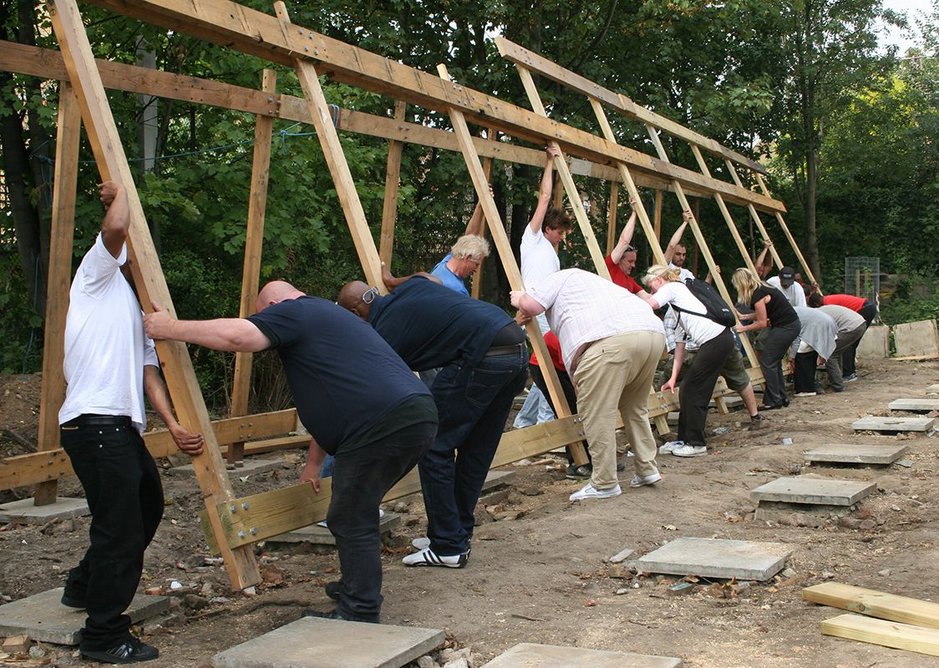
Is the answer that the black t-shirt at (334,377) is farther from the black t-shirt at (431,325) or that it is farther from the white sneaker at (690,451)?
the white sneaker at (690,451)

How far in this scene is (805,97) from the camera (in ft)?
78.1

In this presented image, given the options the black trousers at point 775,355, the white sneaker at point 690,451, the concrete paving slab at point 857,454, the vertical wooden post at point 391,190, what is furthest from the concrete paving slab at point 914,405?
the vertical wooden post at point 391,190

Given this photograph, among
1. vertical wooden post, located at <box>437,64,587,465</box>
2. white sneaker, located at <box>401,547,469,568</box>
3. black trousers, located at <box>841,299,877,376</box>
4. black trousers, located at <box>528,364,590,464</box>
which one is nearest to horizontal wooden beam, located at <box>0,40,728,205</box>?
vertical wooden post, located at <box>437,64,587,465</box>

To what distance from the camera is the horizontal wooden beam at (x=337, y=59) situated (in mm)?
5043

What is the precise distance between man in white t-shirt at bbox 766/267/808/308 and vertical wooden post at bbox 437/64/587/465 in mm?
7000

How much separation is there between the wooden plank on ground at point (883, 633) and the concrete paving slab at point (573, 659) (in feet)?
2.47

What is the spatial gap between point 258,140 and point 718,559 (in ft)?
14.4

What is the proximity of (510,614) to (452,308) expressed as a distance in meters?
1.55

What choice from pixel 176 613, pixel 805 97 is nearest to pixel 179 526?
pixel 176 613

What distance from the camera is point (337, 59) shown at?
6.11 meters

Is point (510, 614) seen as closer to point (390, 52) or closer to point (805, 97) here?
point (390, 52)

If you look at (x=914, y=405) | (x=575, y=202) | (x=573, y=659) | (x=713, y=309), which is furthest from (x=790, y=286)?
(x=573, y=659)

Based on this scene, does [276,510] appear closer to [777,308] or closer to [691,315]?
[691,315]

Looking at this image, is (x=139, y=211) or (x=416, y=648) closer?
(x=416, y=648)
